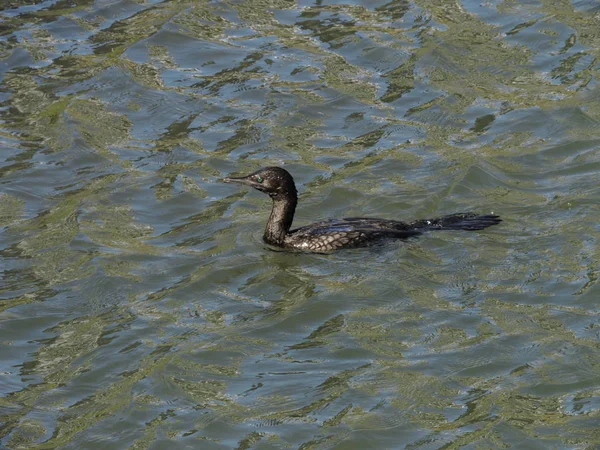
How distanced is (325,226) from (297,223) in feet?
2.66

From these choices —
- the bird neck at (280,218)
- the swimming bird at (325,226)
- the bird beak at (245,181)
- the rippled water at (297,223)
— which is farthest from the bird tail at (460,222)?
the bird beak at (245,181)

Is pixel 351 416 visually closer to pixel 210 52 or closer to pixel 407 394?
pixel 407 394

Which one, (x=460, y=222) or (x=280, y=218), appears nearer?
(x=460, y=222)

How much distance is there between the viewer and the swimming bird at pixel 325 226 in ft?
37.3

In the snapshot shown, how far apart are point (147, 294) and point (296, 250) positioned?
1701mm

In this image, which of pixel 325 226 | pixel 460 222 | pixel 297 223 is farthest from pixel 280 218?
pixel 460 222

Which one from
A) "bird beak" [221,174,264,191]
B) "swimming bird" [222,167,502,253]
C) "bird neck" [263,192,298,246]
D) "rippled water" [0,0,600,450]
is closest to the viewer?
"rippled water" [0,0,600,450]

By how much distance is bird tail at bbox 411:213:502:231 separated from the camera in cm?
1140

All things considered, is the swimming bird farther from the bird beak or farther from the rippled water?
the rippled water

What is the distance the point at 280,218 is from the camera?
38.6ft

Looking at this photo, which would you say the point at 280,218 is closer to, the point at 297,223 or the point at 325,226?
the point at 325,226

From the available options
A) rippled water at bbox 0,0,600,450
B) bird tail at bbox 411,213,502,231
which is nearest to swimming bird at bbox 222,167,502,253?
bird tail at bbox 411,213,502,231

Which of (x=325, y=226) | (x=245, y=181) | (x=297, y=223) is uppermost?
(x=245, y=181)

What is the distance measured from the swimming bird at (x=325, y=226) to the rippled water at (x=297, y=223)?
0.51 ft
